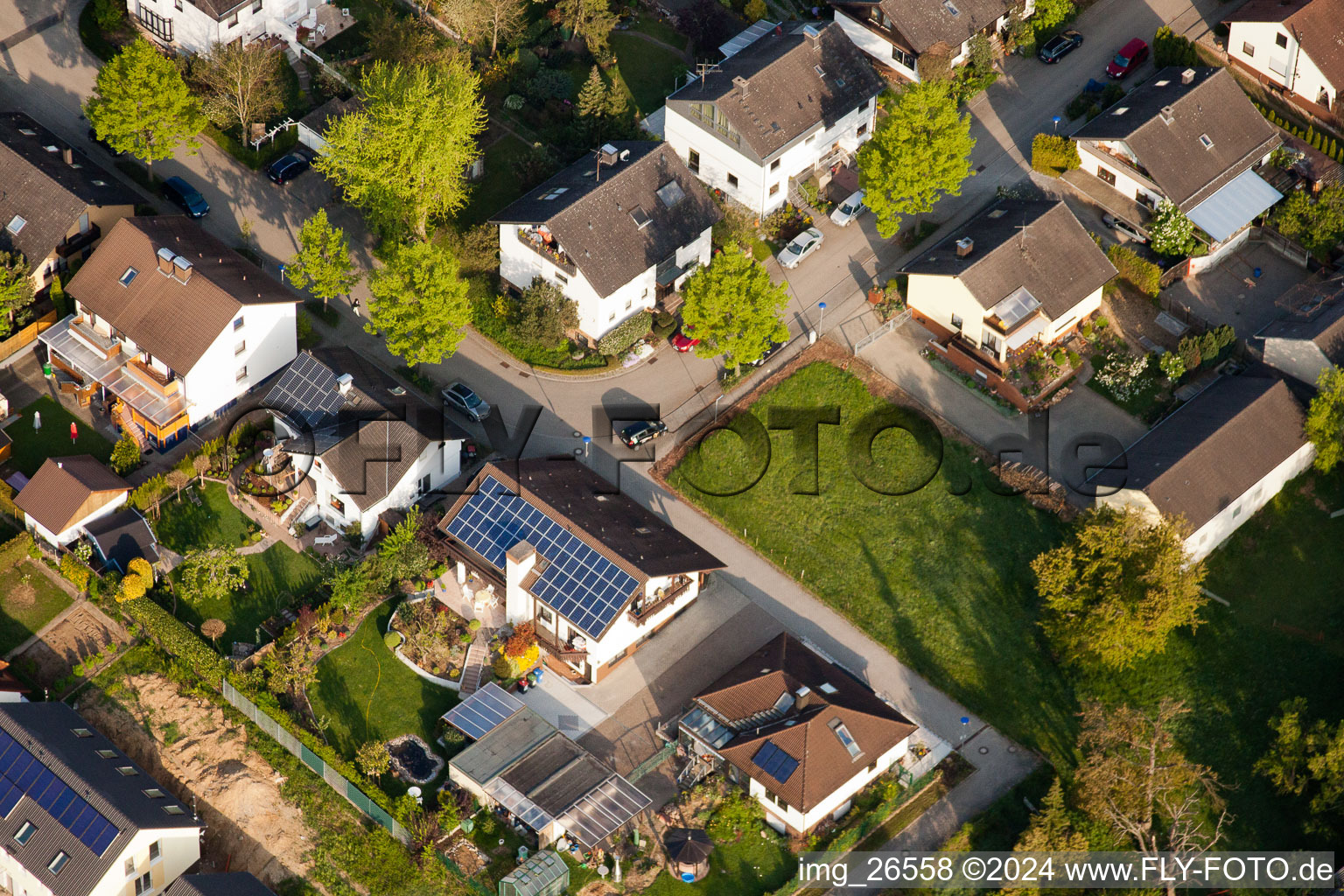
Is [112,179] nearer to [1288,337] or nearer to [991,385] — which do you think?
[991,385]

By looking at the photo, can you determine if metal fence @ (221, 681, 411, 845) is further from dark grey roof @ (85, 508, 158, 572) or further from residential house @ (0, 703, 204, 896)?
dark grey roof @ (85, 508, 158, 572)

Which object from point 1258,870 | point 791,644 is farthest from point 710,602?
point 1258,870

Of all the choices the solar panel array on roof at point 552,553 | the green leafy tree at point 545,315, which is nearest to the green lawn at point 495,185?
the green leafy tree at point 545,315

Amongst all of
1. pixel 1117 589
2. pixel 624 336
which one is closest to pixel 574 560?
pixel 624 336

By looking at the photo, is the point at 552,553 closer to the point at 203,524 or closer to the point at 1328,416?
the point at 203,524

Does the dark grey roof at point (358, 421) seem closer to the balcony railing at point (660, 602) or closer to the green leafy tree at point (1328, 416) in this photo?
the balcony railing at point (660, 602)

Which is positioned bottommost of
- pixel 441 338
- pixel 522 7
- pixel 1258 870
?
pixel 1258 870
